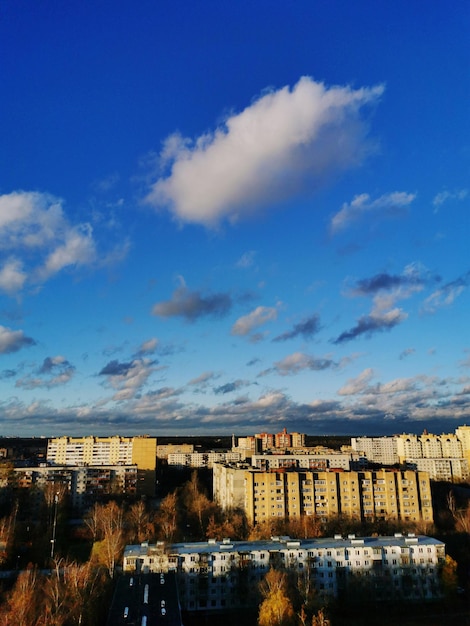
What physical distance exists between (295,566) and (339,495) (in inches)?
734

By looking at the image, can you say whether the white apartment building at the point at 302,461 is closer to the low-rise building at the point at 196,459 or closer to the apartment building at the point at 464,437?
the low-rise building at the point at 196,459

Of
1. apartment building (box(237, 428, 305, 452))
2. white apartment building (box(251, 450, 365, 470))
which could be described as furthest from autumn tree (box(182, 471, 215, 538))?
apartment building (box(237, 428, 305, 452))

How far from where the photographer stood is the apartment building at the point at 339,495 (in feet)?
138

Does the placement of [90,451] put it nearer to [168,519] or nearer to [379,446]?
[168,519]

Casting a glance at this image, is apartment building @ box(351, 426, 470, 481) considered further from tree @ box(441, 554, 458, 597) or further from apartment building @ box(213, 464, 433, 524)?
tree @ box(441, 554, 458, 597)

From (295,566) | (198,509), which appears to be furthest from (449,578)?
(198,509)

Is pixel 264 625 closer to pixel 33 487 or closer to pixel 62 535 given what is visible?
pixel 62 535

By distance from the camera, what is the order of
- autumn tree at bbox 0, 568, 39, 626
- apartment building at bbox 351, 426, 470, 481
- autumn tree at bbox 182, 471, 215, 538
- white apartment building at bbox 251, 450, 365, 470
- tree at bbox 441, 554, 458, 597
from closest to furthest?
autumn tree at bbox 0, 568, 39, 626 → tree at bbox 441, 554, 458, 597 → autumn tree at bbox 182, 471, 215, 538 → white apartment building at bbox 251, 450, 365, 470 → apartment building at bbox 351, 426, 470, 481

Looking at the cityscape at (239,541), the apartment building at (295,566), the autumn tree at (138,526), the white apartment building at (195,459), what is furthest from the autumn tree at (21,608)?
the white apartment building at (195,459)

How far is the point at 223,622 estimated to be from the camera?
76.6 ft

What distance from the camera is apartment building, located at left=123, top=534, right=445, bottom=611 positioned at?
971 inches

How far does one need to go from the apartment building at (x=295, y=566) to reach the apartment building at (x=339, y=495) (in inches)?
577

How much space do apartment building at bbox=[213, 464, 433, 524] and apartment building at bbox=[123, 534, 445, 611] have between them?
14668 millimetres

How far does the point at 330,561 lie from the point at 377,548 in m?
2.83
